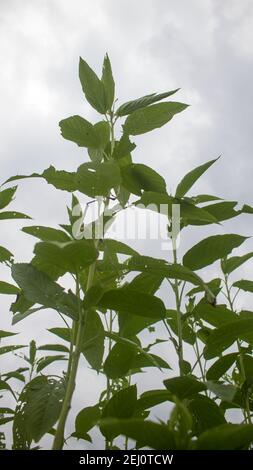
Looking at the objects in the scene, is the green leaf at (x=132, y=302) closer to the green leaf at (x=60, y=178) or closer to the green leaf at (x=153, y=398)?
the green leaf at (x=153, y=398)

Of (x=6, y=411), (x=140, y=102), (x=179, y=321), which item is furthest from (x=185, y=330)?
(x=140, y=102)

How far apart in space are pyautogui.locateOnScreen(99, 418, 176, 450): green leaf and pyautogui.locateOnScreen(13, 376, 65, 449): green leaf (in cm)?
49

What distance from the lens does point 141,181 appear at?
187 centimetres

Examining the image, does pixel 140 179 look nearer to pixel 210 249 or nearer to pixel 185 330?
pixel 210 249

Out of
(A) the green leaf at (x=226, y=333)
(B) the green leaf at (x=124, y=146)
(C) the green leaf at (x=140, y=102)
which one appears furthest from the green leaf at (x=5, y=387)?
(C) the green leaf at (x=140, y=102)

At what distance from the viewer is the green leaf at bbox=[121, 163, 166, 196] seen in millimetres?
1819

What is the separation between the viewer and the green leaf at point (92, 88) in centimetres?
200

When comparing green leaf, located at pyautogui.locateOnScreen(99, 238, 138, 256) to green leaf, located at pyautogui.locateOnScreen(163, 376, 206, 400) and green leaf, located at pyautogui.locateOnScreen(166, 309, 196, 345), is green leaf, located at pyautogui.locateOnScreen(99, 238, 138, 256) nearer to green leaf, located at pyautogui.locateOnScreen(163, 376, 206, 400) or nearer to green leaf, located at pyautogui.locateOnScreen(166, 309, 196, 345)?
green leaf, located at pyautogui.locateOnScreen(166, 309, 196, 345)

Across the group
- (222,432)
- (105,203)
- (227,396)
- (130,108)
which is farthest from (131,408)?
(130,108)

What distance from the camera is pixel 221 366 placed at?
66.6 inches

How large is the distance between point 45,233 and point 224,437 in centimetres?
111
